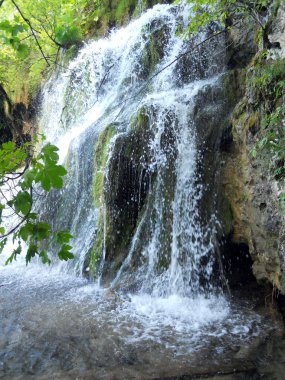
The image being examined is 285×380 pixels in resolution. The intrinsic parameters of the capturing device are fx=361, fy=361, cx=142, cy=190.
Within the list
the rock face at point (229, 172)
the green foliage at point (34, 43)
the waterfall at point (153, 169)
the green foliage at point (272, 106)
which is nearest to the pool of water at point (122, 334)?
the waterfall at point (153, 169)

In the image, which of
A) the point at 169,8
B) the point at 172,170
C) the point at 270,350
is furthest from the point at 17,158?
the point at 169,8

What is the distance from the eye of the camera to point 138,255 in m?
5.61

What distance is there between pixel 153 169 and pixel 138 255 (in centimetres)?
137

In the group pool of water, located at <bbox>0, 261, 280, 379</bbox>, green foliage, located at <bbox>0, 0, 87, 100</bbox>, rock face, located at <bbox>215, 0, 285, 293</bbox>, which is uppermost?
green foliage, located at <bbox>0, 0, 87, 100</bbox>

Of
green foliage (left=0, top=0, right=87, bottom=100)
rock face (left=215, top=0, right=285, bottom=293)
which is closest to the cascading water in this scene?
rock face (left=215, top=0, right=285, bottom=293)

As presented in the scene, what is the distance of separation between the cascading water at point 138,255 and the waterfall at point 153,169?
0.06ft

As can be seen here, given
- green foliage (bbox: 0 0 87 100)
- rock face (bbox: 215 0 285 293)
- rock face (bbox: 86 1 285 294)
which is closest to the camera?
rock face (bbox: 215 0 285 293)

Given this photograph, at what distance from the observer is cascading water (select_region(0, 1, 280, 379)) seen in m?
3.52

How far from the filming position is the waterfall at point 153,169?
5211 millimetres

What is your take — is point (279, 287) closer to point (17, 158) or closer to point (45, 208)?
point (17, 158)

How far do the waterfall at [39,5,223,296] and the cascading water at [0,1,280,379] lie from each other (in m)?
0.02

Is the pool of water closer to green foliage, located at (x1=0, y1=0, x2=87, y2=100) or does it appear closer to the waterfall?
the waterfall

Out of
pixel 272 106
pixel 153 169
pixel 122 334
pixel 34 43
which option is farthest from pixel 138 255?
pixel 34 43

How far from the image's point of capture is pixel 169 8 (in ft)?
28.1
